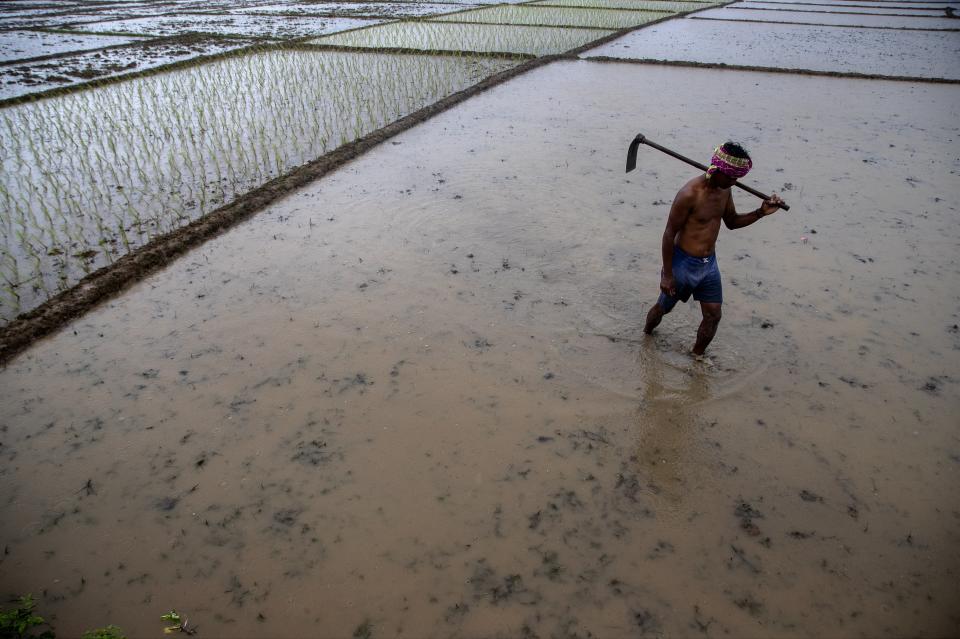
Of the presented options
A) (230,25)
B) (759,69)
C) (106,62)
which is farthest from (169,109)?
(759,69)

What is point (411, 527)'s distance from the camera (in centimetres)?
196

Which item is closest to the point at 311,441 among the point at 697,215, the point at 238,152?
the point at 697,215

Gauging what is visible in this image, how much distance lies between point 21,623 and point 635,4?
2055 centimetres

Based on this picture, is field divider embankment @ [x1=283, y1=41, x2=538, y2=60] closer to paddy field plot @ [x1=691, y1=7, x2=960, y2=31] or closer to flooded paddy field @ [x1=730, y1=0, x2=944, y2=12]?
paddy field plot @ [x1=691, y1=7, x2=960, y2=31]

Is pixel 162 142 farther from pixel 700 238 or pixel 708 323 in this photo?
pixel 708 323

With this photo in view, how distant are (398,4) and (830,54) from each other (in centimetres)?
1264

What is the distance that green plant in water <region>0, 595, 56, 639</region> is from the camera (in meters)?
1.45

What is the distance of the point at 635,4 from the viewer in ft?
58.1

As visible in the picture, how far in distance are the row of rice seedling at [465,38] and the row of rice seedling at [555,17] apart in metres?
0.88

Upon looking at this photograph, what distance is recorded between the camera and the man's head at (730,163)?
2195mm

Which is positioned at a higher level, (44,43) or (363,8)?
(363,8)

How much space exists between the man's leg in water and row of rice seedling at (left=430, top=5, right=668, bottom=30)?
12528 millimetres

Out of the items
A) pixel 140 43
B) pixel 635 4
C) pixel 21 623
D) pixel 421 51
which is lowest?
pixel 21 623

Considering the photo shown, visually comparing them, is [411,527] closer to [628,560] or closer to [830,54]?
[628,560]
